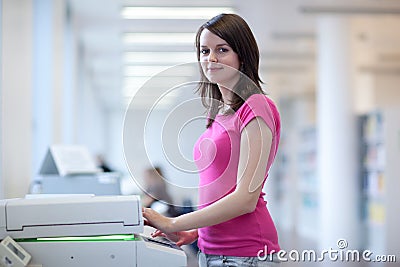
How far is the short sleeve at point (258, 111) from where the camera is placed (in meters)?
1.56

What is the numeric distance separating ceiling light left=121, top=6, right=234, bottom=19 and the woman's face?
6115 mm

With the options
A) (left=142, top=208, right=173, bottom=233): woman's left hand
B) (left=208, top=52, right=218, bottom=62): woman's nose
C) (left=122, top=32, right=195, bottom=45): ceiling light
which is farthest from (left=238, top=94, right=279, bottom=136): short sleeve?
(left=122, top=32, right=195, bottom=45): ceiling light

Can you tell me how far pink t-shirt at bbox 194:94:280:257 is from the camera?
1588 mm

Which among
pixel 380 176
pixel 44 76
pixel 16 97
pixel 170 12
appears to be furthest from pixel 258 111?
pixel 170 12

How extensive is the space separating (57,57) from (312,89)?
10563mm

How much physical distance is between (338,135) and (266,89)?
19.8ft

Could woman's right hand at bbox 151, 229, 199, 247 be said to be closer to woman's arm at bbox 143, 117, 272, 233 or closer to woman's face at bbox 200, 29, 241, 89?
woman's arm at bbox 143, 117, 272, 233

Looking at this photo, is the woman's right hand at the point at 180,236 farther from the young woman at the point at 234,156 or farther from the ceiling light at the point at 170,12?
the ceiling light at the point at 170,12

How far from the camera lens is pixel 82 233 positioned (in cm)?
168

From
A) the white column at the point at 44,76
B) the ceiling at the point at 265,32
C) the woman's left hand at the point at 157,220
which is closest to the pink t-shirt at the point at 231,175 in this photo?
the woman's left hand at the point at 157,220

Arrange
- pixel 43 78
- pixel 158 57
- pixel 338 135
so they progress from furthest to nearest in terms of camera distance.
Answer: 1. pixel 158 57
2. pixel 338 135
3. pixel 43 78

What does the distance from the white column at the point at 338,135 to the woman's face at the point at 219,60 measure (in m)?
6.54

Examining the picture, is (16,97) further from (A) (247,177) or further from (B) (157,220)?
(A) (247,177)

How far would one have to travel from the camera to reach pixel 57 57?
19.7 feet
